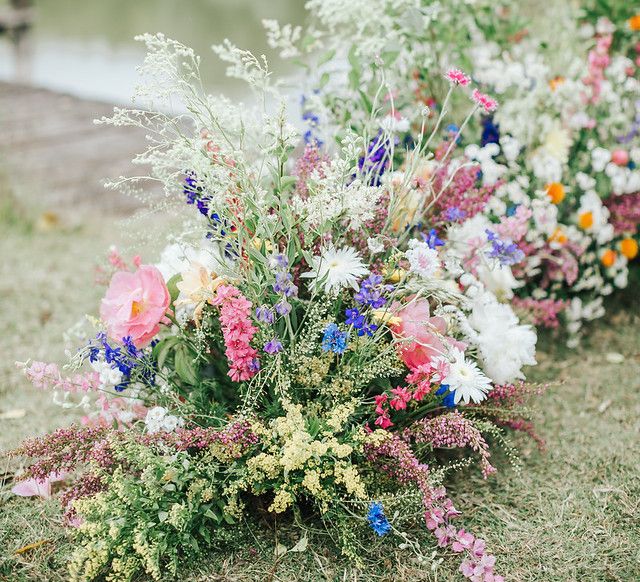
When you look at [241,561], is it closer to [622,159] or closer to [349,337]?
A: [349,337]

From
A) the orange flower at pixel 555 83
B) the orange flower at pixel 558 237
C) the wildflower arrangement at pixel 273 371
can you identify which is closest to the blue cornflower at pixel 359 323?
the wildflower arrangement at pixel 273 371

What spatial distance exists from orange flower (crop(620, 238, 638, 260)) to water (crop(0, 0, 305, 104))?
13.4ft

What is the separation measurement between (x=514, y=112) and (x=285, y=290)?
1.77 m

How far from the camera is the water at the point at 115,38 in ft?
26.5

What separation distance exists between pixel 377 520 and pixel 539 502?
579 mm

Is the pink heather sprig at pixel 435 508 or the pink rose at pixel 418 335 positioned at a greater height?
the pink rose at pixel 418 335

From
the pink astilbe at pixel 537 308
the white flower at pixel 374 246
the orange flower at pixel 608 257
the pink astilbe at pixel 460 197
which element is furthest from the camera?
the orange flower at pixel 608 257

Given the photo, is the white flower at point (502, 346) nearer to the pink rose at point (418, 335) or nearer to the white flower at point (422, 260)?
the pink rose at point (418, 335)

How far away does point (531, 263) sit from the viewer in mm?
2807

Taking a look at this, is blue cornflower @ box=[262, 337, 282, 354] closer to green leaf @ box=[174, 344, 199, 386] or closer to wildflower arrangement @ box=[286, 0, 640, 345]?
green leaf @ box=[174, 344, 199, 386]

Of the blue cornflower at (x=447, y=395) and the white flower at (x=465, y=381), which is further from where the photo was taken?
the blue cornflower at (x=447, y=395)

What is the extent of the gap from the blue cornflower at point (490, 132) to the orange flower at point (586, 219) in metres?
0.45

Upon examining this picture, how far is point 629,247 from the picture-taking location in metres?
3.04

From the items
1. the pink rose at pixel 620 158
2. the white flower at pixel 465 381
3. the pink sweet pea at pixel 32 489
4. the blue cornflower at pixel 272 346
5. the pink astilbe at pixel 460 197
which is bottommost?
the pink sweet pea at pixel 32 489
